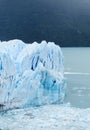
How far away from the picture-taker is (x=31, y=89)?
26.7ft

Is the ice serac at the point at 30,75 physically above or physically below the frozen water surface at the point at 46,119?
above

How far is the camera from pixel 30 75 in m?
8.12

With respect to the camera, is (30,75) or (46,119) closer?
(46,119)

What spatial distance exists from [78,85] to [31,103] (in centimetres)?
328

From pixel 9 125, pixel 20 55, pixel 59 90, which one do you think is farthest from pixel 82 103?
pixel 9 125

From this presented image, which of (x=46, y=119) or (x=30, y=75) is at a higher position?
(x=30, y=75)

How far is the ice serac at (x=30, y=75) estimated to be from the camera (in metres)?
7.72

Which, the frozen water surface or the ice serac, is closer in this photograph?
the frozen water surface

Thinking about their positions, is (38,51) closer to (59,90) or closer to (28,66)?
(28,66)

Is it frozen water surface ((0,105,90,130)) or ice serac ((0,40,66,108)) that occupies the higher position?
ice serac ((0,40,66,108))

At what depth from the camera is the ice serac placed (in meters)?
7.72

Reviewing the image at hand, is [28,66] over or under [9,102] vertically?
over

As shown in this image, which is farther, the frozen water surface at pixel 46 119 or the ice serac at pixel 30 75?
the ice serac at pixel 30 75

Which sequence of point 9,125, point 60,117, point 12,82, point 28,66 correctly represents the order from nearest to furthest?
point 9,125
point 60,117
point 12,82
point 28,66
